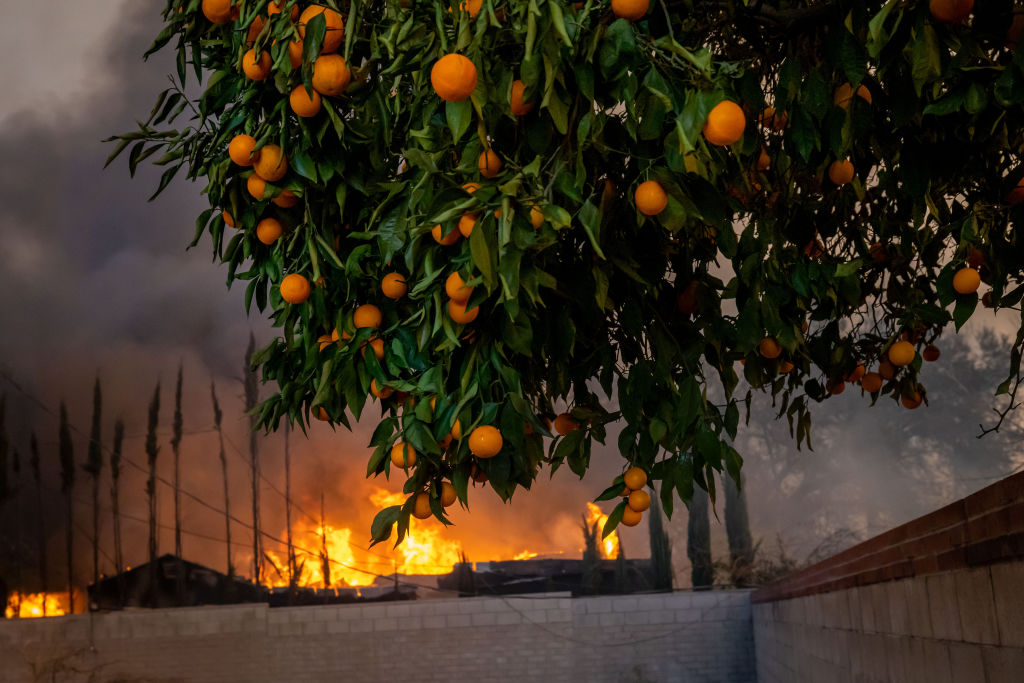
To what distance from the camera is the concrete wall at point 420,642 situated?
7.67 metres

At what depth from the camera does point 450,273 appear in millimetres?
1230

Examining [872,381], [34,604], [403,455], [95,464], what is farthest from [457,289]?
[34,604]

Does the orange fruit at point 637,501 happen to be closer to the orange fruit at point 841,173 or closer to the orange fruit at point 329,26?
the orange fruit at point 841,173

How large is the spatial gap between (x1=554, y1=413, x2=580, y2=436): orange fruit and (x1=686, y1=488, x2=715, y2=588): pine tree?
705 cm

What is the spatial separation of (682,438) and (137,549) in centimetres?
894

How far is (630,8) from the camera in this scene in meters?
1.09

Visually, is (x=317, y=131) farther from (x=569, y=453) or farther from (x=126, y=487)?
(x=126, y=487)

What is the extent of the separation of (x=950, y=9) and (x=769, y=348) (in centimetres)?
100

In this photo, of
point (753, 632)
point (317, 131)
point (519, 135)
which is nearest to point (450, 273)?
point (519, 135)

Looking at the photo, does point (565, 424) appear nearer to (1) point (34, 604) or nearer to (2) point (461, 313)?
(2) point (461, 313)

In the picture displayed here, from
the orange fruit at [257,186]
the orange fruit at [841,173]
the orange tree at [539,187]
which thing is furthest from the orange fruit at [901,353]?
the orange fruit at [257,186]

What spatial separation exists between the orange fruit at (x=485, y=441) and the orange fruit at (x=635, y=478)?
43cm

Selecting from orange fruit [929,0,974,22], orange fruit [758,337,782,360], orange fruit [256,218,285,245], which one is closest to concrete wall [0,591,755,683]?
orange fruit [758,337,782,360]

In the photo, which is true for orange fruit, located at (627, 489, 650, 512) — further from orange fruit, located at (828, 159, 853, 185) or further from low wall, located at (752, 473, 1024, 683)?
orange fruit, located at (828, 159, 853, 185)
